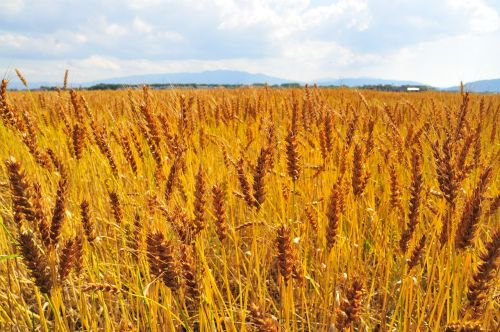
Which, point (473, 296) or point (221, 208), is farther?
point (221, 208)

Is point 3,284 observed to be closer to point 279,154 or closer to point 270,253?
point 270,253

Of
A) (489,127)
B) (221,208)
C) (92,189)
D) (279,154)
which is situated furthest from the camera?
(489,127)

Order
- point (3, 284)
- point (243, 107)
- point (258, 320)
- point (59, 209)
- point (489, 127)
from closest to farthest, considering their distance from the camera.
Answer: point (258, 320) < point (59, 209) < point (3, 284) < point (243, 107) < point (489, 127)

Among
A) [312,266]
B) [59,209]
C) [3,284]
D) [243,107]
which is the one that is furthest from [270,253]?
[243,107]

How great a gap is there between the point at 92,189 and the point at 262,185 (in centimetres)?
153

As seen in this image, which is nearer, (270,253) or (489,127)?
(270,253)

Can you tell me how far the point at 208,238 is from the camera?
2107 mm

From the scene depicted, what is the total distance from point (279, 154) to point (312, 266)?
110cm

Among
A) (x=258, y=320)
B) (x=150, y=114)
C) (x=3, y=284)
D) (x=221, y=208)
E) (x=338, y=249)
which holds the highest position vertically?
(x=150, y=114)

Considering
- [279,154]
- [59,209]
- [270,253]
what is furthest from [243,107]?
[59,209]

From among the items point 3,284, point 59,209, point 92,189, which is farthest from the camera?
point 92,189

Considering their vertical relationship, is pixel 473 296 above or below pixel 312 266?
above

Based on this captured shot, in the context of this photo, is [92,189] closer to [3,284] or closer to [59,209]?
[3,284]

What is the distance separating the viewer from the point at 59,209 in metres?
0.97
